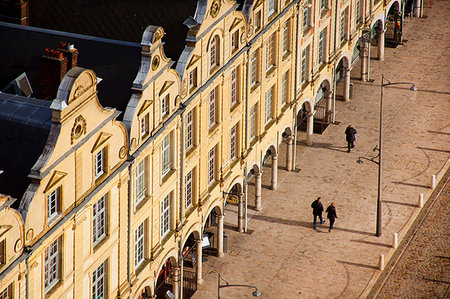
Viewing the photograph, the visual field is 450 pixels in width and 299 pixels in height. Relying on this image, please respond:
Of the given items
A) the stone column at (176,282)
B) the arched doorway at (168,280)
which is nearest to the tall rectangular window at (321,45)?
the arched doorway at (168,280)

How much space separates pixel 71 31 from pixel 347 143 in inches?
1108

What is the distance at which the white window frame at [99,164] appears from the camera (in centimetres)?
5553

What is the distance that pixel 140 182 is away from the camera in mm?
61281

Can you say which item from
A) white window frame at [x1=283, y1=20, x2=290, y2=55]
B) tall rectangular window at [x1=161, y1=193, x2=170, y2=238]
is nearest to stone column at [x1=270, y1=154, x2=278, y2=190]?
white window frame at [x1=283, y1=20, x2=290, y2=55]

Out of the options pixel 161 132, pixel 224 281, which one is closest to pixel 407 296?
pixel 224 281

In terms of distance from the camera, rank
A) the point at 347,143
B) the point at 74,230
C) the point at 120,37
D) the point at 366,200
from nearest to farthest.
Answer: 1. the point at 74,230
2. the point at 120,37
3. the point at 366,200
4. the point at 347,143

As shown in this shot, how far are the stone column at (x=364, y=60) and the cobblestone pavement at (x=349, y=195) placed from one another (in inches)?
39.5

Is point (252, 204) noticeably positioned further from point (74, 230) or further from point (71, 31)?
point (74, 230)

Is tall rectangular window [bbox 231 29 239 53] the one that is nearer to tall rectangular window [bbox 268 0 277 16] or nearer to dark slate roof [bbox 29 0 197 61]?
dark slate roof [bbox 29 0 197 61]

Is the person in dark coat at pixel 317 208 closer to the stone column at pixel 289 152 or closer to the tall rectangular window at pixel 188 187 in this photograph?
the stone column at pixel 289 152

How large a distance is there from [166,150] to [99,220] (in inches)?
315

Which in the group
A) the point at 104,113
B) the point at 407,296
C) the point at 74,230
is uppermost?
the point at 104,113

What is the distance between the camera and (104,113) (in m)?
55.0

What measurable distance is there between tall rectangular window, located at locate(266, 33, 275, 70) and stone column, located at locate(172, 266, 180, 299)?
16.4m
